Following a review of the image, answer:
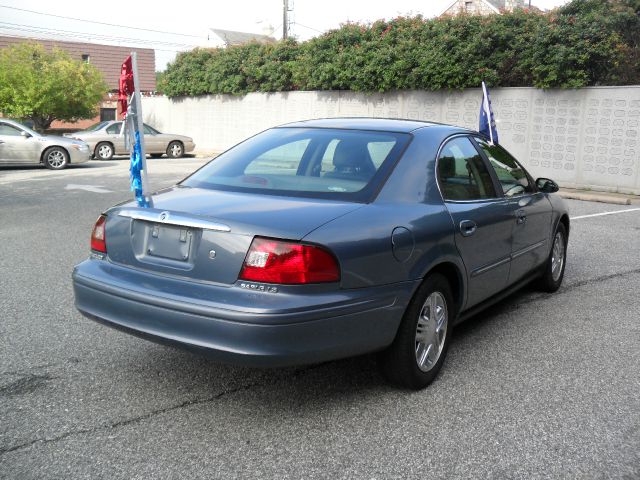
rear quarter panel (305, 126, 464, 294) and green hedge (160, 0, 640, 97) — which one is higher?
green hedge (160, 0, 640, 97)

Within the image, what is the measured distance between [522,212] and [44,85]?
27849mm

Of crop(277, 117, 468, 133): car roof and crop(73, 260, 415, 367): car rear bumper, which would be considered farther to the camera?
crop(277, 117, 468, 133): car roof

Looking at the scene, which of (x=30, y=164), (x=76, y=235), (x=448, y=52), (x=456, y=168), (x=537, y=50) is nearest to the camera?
(x=456, y=168)

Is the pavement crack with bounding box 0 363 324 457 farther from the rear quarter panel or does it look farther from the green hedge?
the green hedge

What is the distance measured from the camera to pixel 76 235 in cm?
834

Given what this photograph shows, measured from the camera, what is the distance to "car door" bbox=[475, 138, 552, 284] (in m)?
4.85

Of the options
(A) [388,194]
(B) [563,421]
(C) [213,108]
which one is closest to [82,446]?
(A) [388,194]

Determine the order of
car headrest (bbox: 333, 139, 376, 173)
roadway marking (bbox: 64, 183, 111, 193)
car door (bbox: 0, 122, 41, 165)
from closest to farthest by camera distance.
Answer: car headrest (bbox: 333, 139, 376, 173) → roadway marking (bbox: 64, 183, 111, 193) → car door (bbox: 0, 122, 41, 165)

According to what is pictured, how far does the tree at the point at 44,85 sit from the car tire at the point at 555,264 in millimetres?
27107

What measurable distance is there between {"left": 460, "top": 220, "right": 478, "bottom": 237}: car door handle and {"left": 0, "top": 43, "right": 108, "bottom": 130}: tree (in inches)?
1107

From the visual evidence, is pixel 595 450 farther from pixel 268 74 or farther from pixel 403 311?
pixel 268 74

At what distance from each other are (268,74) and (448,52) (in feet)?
27.4

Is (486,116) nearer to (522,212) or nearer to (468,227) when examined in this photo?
(522,212)

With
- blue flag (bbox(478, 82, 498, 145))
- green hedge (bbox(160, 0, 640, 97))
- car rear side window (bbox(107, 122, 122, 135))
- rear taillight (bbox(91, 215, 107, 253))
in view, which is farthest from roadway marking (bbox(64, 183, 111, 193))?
rear taillight (bbox(91, 215, 107, 253))
